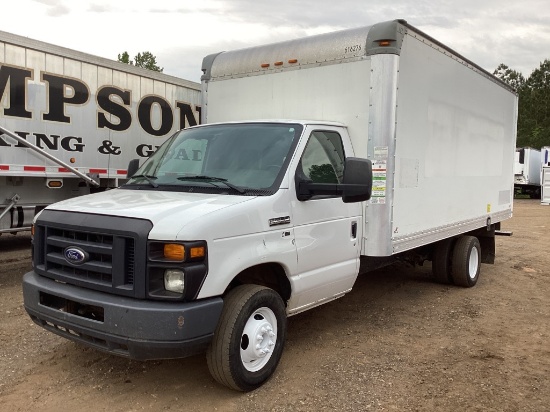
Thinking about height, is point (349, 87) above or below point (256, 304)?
above

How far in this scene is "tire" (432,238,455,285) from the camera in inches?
284

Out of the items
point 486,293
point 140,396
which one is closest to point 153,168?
point 140,396

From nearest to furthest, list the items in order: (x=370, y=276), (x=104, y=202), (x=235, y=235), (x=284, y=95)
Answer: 1. (x=235, y=235)
2. (x=104, y=202)
3. (x=284, y=95)
4. (x=370, y=276)

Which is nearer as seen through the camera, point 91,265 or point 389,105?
point 91,265

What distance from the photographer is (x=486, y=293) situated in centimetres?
720

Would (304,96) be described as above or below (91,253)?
above

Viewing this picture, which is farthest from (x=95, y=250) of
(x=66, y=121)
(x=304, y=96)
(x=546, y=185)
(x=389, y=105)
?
(x=546, y=185)

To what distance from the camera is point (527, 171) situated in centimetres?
3141

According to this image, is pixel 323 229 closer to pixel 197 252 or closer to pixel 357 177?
pixel 357 177

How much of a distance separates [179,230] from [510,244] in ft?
36.0

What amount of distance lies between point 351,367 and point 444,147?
10.3ft

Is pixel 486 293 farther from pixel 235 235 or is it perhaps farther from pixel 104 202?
pixel 104 202

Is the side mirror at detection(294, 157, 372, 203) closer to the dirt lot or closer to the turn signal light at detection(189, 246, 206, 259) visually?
the turn signal light at detection(189, 246, 206, 259)

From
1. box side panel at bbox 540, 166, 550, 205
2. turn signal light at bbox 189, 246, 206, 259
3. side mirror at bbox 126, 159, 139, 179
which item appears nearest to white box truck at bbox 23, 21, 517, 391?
turn signal light at bbox 189, 246, 206, 259
